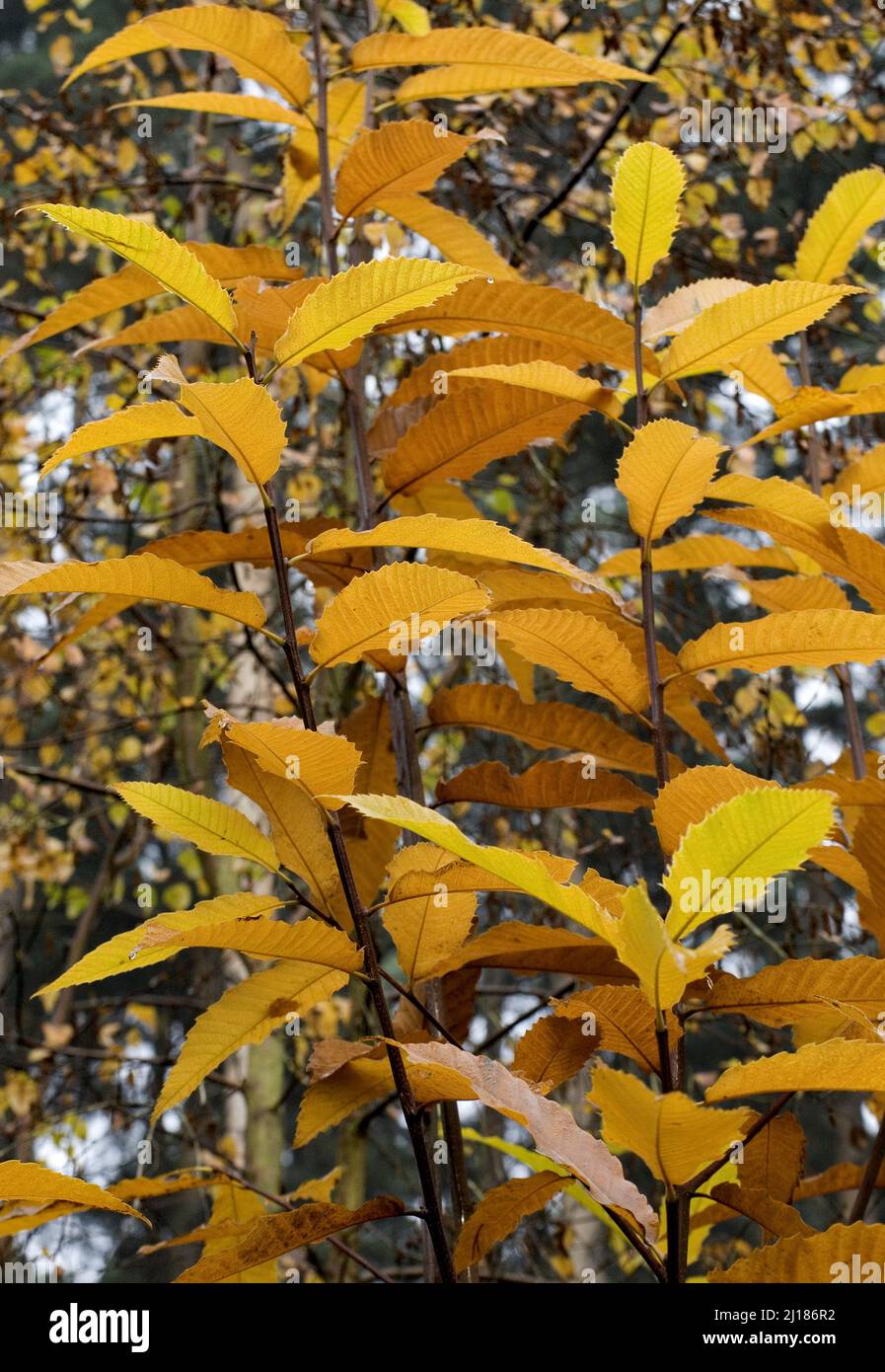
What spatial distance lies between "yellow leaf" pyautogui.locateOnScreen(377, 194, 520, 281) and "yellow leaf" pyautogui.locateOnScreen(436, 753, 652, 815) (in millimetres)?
517

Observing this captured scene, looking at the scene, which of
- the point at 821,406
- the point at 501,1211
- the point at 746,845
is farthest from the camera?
the point at 821,406

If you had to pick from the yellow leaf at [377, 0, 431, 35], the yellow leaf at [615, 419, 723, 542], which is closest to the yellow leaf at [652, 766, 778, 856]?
the yellow leaf at [615, 419, 723, 542]

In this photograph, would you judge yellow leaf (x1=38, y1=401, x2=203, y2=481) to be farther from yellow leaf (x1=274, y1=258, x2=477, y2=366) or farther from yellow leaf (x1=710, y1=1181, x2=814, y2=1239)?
yellow leaf (x1=710, y1=1181, x2=814, y2=1239)

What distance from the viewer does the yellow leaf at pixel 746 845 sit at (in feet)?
2.16

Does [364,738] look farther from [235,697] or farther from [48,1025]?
[235,697]

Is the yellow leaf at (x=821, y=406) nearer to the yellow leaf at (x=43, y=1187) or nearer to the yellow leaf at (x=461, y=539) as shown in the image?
the yellow leaf at (x=461, y=539)

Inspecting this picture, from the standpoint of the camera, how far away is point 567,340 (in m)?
1.15

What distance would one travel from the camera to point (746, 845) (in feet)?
2.21

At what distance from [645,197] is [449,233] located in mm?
382

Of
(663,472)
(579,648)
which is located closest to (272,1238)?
(579,648)

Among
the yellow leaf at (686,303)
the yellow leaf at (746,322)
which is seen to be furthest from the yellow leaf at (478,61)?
the yellow leaf at (746,322)

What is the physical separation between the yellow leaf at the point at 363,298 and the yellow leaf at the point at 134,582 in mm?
170

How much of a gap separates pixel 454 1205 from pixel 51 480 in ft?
11.0

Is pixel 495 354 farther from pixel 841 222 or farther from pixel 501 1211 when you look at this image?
pixel 501 1211
